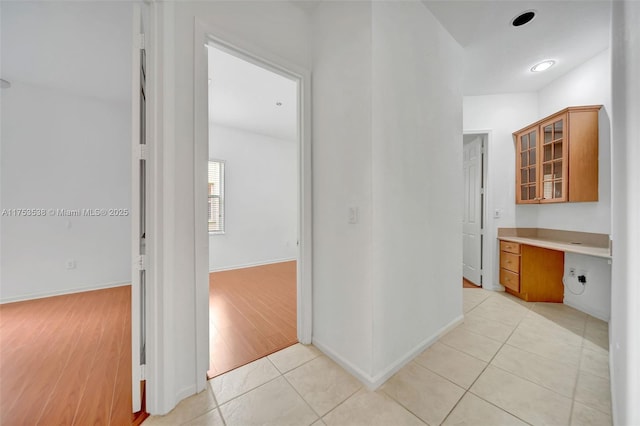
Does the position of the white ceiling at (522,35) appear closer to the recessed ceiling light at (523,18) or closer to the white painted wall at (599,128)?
the recessed ceiling light at (523,18)

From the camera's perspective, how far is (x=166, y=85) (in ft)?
4.44

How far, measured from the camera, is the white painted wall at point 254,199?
187 inches

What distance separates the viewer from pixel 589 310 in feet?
8.71

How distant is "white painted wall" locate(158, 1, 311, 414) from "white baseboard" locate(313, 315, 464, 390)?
924mm

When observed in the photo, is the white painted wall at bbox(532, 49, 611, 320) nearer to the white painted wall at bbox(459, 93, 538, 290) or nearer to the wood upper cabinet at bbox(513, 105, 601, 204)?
the wood upper cabinet at bbox(513, 105, 601, 204)

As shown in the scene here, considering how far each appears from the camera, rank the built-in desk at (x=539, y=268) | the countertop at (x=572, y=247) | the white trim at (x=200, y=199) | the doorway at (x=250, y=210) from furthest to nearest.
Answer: the built-in desk at (x=539, y=268)
the doorway at (x=250, y=210)
the countertop at (x=572, y=247)
the white trim at (x=200, y=199)

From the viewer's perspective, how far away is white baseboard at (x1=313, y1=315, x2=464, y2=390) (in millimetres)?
1579

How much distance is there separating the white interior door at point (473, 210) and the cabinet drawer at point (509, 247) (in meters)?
0.30

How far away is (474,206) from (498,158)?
2.61ft

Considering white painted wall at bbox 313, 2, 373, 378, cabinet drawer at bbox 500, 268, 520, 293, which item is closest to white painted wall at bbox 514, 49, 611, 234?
cabinet drawer at bbox 500, 268, 520, 293

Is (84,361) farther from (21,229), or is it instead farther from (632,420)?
(632,420)

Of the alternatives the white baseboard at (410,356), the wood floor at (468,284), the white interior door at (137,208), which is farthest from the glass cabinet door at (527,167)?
the white interior door at (137,208)

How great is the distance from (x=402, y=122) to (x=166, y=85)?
160 centimetres

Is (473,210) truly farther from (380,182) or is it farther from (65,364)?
(65,364)
